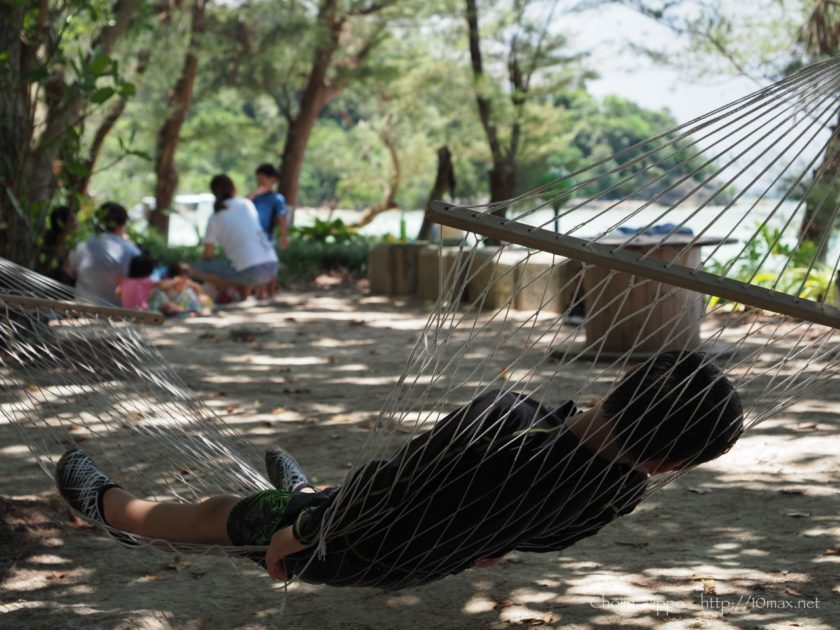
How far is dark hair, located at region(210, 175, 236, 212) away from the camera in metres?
7.57

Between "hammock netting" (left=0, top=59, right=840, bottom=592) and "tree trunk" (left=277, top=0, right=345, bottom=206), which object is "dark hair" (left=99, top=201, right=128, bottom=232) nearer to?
"hammock netting" (left=0, top=59, right=840, bottom=592)

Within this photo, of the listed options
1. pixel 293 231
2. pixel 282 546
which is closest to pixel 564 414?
pixel 282 546

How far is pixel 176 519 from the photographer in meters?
2.17

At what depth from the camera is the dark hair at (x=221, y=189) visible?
757 cm

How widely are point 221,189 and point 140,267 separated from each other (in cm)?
129

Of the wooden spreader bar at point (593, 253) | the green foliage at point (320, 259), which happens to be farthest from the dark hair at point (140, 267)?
the wooden spreader bar at point (593, 253)

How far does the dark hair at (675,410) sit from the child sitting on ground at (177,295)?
541 cm

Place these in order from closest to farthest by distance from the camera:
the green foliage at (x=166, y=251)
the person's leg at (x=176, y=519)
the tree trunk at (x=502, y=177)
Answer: the person's leg at (x=176, y=519)
the green foliage at (x=166, y=251)
the tree trunk at (x=502, y=177)

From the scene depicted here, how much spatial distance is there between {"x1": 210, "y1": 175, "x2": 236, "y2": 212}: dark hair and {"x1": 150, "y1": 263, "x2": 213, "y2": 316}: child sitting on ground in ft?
2.05

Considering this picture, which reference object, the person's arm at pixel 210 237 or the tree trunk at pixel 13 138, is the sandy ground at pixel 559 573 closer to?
the tree trunk at pixel 13 138

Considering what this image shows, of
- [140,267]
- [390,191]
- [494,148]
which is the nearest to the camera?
[140,267]

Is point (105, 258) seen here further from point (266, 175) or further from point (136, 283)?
point (266, 175)

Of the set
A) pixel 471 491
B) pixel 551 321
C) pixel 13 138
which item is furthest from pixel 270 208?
pixel 471 491

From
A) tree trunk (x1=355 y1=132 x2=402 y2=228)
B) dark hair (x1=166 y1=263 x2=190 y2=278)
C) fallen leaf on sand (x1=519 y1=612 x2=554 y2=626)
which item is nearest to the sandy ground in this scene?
fallen leaf on sand (x1=519 y1=612 x2=554 y2=626)
